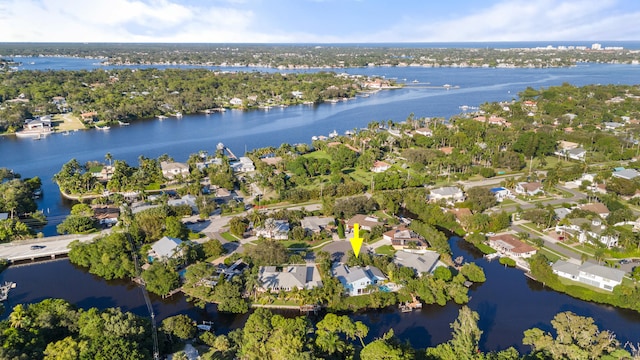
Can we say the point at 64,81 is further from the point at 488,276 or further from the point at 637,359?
the point at 637,359

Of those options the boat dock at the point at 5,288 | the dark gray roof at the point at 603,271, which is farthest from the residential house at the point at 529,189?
the boat dock at the point at 5,288

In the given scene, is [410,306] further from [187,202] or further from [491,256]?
[187,202]

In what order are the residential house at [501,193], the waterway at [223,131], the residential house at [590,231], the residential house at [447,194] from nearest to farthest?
the residential house at [590,231], the residential house at [447,194], the residential house at [501,193], the waterway at [223,131]

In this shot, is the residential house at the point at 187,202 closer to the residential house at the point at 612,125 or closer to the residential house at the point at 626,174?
the residential house at the point at 626,174

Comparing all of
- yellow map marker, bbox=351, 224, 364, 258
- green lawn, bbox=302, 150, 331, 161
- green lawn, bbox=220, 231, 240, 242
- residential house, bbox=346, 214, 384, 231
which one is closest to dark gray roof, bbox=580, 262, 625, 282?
residential house, bbox=346, 214, 384, 231

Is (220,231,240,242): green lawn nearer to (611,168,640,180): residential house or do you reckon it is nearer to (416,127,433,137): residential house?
(611,168,640,180): residential house

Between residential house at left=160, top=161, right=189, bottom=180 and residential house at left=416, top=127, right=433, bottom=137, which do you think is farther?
residential house at left=416, top=127, right=433, bottom=137
